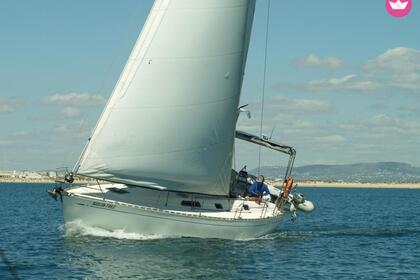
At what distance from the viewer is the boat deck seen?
114ft

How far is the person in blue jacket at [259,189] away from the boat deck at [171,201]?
2.36 meters

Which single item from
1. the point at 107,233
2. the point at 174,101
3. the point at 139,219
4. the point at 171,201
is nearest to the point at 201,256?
the point at 139,219

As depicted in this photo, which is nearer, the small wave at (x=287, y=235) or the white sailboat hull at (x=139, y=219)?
the white sailboat hull at (x=139, y=219)

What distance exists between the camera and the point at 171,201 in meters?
35.9

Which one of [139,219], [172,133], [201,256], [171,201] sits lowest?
[201,256]

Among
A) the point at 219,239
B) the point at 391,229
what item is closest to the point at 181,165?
the point at 219,239

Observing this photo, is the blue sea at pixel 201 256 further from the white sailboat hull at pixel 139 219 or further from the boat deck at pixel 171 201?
the boat deck at pixel 171 201

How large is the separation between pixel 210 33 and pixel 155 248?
10.6m

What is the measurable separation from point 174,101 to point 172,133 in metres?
1.51

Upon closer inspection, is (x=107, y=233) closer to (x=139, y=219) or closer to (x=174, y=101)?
(x=139, y=219)

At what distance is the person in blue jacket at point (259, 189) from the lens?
4031 cm

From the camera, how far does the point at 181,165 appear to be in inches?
1390

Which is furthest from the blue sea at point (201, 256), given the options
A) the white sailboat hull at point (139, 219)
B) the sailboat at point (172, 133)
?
the sailboat at point (172, 133)

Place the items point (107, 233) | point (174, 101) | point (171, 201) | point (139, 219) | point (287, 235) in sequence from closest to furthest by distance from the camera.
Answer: point (139, 219) → point (107, 233) → point (174, 101) → point (171, 201) → point (287, 235)
